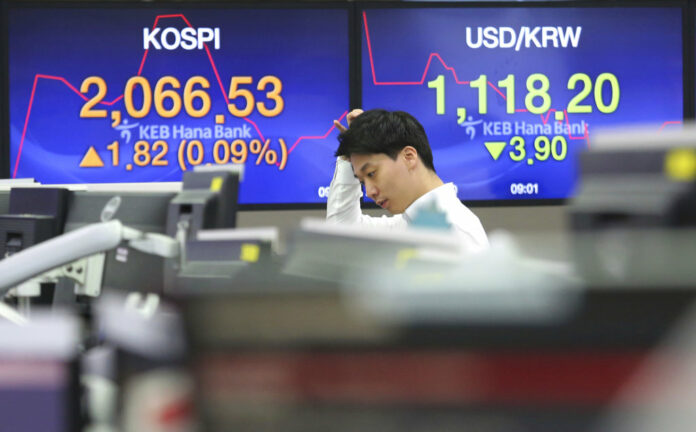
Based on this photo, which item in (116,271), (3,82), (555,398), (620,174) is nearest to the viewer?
(555,398)

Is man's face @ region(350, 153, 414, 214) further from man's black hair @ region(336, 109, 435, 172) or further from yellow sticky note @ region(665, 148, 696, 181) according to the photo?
yellow sticky note @ region(665, 148, 696, 181)

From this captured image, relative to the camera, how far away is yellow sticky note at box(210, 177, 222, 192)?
65.2 inches

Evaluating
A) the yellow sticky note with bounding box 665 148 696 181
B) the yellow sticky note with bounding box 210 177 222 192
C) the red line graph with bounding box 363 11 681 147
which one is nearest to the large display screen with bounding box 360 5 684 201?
the red line graph with bounding box 363 11 681 147

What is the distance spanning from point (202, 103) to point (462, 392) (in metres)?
2.92

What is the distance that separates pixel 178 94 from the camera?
3207mm

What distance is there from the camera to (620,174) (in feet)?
1.81

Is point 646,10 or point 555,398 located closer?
point 555,398

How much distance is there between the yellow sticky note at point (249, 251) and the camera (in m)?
1.08

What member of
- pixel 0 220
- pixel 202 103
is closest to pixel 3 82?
pixel 202 103

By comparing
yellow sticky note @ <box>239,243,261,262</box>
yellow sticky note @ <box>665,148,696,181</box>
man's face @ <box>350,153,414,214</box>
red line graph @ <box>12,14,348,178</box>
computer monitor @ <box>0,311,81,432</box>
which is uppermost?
red line graph @ <box>12,14,348,178</box>

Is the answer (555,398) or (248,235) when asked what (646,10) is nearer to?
(248,235)

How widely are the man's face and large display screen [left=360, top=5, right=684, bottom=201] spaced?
85 centimetres
